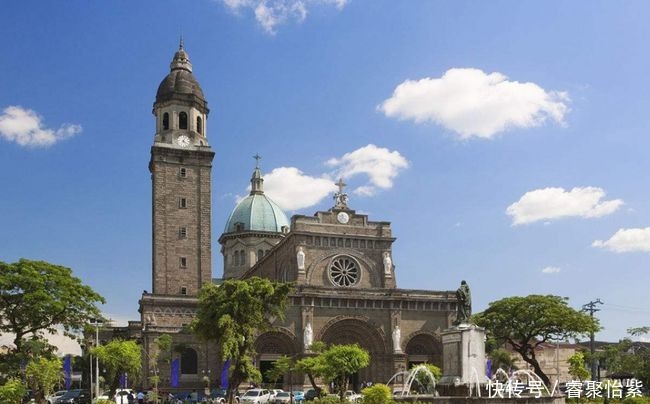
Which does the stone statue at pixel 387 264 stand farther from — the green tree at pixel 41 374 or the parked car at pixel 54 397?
the green tree at pixel 41 374

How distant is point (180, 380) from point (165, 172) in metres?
20.8

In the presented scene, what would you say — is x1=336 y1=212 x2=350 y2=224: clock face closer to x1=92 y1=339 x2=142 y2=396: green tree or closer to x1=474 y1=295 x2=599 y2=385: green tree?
x1=474 y1=295 x2=599 y2=385: green tree

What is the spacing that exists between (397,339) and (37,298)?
35546 mm

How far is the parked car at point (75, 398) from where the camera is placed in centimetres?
4969

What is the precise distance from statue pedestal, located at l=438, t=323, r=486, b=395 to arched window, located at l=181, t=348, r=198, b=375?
133 ft

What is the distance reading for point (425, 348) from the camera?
72750mm

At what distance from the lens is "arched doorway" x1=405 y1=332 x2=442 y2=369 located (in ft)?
237

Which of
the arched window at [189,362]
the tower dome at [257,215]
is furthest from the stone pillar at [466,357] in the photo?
the tower dome at [257,215]

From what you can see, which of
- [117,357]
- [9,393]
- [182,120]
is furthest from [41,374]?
[182,120]

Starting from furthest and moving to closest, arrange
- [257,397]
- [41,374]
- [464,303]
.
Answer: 1. [257,397]
2. [41,374]
3. [464,303]

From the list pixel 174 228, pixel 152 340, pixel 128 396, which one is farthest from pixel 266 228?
pixel 128 396

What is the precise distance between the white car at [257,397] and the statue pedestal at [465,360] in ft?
69.7

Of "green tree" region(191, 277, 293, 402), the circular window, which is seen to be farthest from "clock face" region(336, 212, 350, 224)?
"green tree" region(191, 277, 293, 402)

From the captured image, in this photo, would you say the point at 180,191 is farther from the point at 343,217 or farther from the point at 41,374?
the point at 41,374
